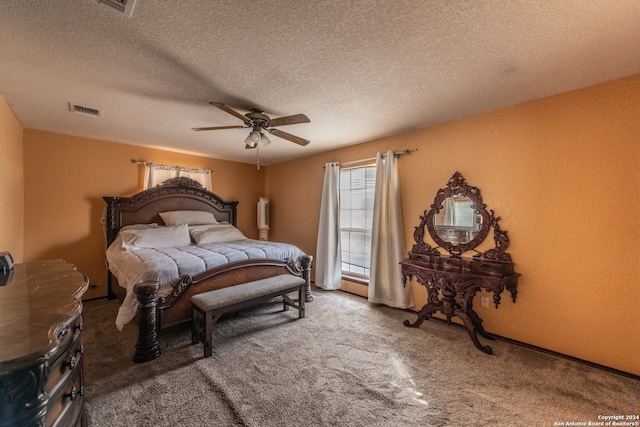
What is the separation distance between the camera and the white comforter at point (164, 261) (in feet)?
7.71

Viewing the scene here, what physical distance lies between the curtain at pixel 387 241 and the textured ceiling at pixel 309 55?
886 mm

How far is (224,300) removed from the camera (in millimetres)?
2400

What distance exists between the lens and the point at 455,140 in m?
2.96

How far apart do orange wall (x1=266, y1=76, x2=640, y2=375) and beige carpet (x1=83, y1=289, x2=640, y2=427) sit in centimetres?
31

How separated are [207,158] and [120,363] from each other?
11.9 ft

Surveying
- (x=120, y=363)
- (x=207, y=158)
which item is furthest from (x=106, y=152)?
(x=120, y=363)

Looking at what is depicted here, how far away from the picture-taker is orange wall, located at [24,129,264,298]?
3.32 metres

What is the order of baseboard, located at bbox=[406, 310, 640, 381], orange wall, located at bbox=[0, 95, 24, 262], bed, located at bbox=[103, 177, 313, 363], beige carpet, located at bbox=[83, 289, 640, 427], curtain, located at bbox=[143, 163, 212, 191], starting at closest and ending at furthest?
1. beige carpet, located at bbox=[83, 289, 640, 427]
2. baseboard, located at bbox=[406, 310, 640, 381]
3. bed, located at bbox=[103, 177, 313, 363]
4. orange wall, located at bbox=[0, 95, 24, 262]
5. curtain, located at bbox=[143, 163, 212, 191]

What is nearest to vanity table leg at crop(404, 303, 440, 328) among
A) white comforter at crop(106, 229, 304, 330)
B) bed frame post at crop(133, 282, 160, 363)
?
white comforter at crop(106, 229, 304, 330)

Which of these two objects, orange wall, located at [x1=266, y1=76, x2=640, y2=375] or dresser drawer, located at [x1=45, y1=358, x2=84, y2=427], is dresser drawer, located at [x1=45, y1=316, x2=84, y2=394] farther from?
orange wall, located at [x1=266, y1=76, x2=640, y2=375]

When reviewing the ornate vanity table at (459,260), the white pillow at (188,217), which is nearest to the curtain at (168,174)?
the white pillow at (188,217)

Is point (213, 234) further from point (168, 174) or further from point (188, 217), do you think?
point (168, 174)

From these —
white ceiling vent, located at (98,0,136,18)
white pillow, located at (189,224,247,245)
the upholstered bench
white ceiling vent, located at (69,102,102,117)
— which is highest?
white ceiling vent, located at (98,0,136,18)

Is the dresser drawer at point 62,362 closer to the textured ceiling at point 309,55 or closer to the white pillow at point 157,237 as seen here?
the textured ceiling at point 309,55
